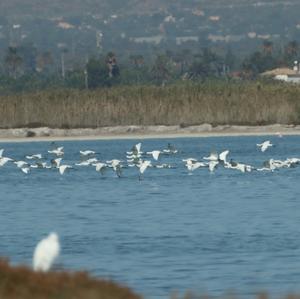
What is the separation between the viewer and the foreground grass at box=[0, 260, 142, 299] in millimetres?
10938

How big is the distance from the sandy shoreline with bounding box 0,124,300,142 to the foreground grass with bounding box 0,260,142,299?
52574 millimetres

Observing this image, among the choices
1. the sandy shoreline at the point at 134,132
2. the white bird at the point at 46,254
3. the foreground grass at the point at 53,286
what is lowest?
the sandy shoreline at the point at 134,132

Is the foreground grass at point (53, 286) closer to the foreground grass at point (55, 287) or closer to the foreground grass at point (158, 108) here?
the foreground grass at point (55, 287)

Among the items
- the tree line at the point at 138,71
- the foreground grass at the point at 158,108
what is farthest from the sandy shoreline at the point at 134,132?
the tree line at the point at 138,71

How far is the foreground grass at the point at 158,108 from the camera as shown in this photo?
64.8m

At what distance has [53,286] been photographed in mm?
11180

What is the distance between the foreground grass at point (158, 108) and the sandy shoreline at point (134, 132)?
0.30m

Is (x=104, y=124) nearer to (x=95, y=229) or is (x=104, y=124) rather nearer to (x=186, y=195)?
(x=186, y=195)

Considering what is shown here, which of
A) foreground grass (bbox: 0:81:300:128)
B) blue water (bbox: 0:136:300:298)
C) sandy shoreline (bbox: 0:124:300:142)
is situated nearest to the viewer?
blue water (bbox: 0:136:300:298)

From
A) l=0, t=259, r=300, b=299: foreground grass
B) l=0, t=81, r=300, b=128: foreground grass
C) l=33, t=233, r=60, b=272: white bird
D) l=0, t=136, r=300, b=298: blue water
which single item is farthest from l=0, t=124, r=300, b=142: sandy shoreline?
l=0, t=259, r=300, b=299: foreground grass

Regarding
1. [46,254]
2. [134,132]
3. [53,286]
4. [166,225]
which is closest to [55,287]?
[53,286]

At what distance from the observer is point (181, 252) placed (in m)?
21.2

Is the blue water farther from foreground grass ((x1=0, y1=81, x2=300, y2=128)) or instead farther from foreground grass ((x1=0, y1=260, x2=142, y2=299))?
foreground grass ((x1=0, y1=81, x2=300, y2=128))

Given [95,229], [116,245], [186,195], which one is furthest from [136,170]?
[116,245]
